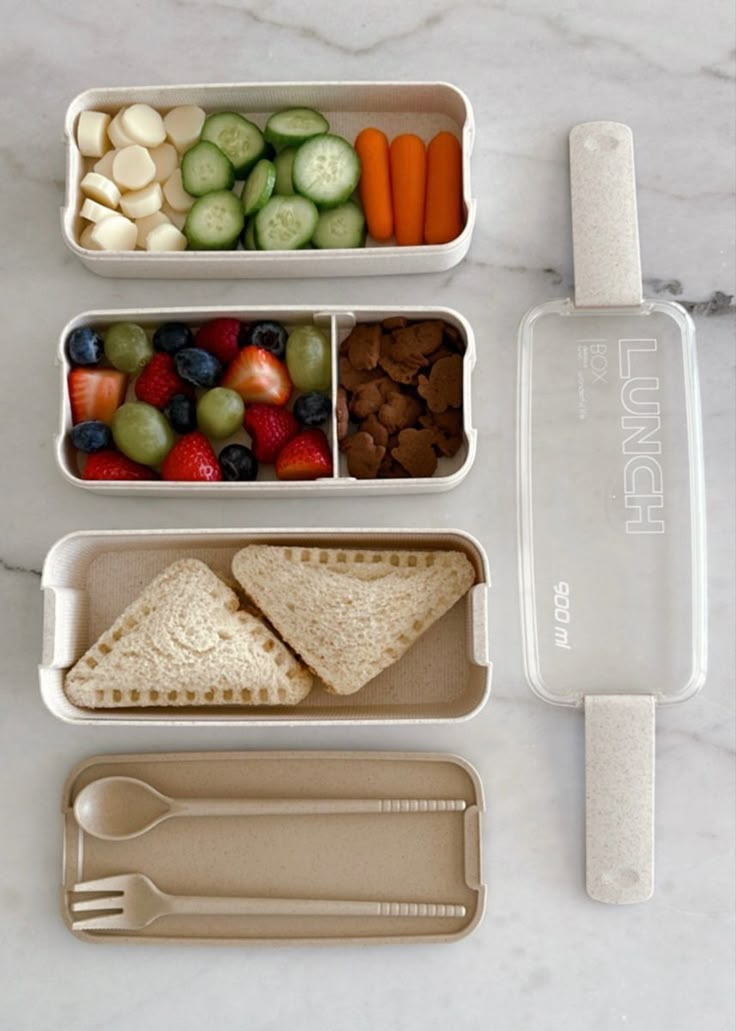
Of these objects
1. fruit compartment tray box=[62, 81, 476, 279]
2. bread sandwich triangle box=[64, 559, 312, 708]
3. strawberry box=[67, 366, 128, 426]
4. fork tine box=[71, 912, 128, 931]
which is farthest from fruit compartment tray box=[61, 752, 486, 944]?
fruit compartment tray box=[62, 81, 476, 279]

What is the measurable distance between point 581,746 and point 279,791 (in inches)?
17.0

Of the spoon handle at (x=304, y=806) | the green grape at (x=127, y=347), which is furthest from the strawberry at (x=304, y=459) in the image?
the spoon handle at (x=304, y=806)

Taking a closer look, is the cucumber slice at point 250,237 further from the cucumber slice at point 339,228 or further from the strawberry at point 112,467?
the strawberry at point 112,467

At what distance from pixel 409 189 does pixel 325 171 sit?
0.40ft

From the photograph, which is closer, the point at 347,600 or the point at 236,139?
the point at 347,600

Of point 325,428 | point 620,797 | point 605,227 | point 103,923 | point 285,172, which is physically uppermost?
point 285,172

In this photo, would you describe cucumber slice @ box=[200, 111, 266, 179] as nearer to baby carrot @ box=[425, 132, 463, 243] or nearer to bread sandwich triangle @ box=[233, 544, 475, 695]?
baby carrot @ box=[425, 132, 463, 243]

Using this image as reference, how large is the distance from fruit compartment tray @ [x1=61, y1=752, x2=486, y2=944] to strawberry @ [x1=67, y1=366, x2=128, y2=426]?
48 cm

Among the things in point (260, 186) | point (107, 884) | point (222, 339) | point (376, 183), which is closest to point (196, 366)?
point (222, 339)

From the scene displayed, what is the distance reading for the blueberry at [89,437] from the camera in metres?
1.35

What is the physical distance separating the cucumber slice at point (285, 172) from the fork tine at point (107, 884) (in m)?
0.98

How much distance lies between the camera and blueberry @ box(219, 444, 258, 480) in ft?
4.50

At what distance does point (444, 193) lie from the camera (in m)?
1.41

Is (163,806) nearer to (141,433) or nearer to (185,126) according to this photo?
(141,433)
